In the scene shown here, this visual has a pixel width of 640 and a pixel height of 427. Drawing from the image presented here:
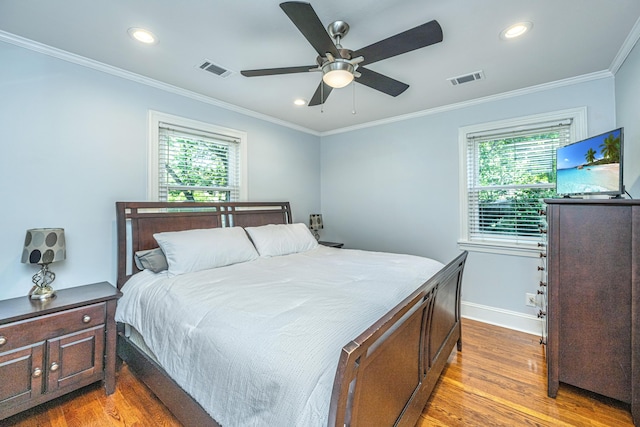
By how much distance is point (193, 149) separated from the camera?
10.5ft

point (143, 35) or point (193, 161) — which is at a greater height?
point (143, 35)

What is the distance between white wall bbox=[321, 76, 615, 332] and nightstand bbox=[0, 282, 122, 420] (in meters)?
3.18

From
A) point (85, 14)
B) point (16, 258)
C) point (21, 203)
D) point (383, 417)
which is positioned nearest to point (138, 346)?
point (16, 258)

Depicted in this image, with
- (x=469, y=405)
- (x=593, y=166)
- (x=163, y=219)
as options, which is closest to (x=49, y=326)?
(x=163, y=219)

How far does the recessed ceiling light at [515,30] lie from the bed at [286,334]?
1.68 meters

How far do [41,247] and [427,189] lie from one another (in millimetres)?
3779

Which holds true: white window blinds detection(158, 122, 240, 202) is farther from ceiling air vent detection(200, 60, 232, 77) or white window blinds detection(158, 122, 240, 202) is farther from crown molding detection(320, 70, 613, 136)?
crown molding detection(320, 70, 613, 136)

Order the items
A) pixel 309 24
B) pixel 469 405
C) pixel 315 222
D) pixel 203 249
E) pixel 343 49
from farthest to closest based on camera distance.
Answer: pixel 315 222 → pixel 203 249 → pixel 469 405 → pixel 343 49 → pixel 309 24

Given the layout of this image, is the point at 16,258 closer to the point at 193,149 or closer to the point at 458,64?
the point at 193,149

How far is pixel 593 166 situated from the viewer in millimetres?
2064

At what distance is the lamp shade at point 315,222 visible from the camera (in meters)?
4.47

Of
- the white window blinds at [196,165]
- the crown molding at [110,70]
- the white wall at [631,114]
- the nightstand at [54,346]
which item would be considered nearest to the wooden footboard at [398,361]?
the white wall at [631,114]

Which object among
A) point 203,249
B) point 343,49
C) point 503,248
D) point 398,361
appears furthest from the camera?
point 503,248

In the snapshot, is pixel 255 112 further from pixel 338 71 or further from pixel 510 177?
pixel 510 177
